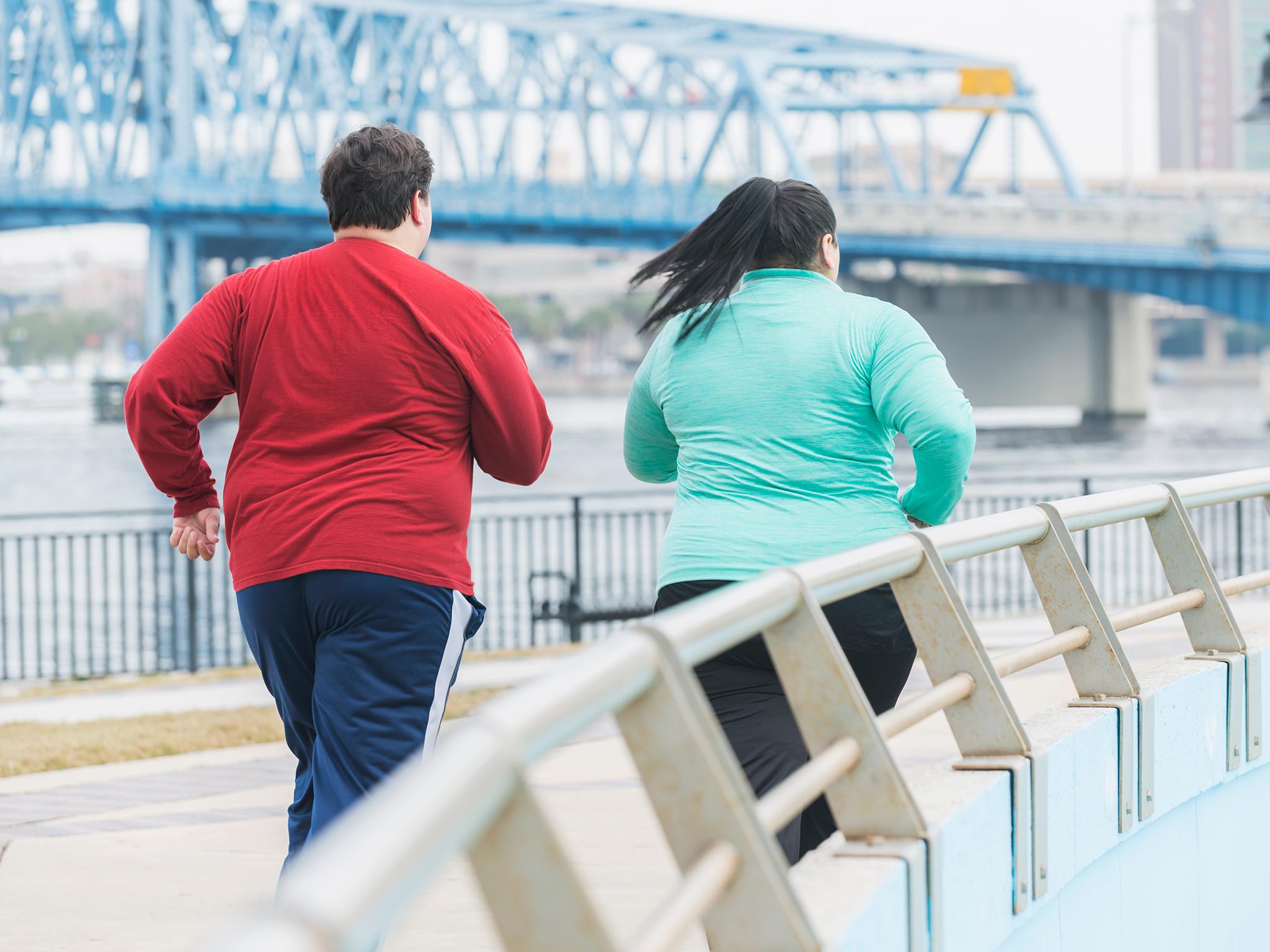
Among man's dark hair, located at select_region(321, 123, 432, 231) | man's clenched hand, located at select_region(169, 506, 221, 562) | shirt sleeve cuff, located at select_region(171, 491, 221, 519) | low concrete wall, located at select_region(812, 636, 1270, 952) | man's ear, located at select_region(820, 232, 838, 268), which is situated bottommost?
low concrete wall, located at select_region(812, 636, 1270, 952)

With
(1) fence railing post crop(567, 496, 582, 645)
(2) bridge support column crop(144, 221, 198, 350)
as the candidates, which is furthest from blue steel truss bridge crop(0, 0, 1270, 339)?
(1) fence railing post crop(567, 496, 582, 645)

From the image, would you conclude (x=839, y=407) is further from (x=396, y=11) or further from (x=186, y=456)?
(x=396, y=11)

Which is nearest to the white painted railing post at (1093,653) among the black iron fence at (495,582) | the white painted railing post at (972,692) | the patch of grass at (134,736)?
the white painted railing post at (972,692)

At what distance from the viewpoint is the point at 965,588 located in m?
18.2

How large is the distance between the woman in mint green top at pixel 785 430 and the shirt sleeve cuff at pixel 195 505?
94cm

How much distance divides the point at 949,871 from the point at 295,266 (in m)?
1.61

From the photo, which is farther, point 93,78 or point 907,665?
point 93,78

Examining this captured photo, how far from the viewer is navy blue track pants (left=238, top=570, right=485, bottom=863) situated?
2934 millimetres

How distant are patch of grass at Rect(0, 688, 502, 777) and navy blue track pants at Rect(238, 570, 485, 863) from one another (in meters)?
3.62

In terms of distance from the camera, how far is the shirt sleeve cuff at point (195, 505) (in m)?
3.31

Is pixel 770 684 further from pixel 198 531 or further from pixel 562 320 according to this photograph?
pixel 562 320

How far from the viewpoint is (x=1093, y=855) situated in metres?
3.60

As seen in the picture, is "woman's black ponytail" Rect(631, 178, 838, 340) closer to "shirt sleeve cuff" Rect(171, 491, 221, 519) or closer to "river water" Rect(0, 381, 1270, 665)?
"shirt sleeve cuff" Rect(171, 491, 221, 519)

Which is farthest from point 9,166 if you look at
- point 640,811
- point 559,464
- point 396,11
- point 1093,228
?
point 640,811
